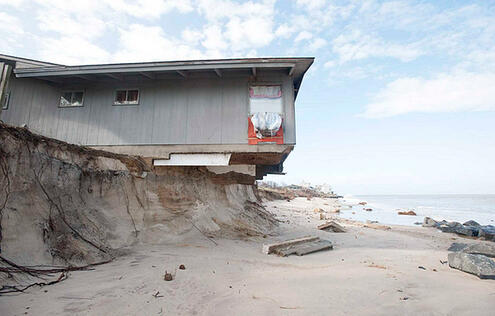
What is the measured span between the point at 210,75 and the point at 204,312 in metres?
8.37

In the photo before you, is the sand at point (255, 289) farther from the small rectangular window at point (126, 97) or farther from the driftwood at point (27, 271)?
the small rectangular window at point (126, 97)

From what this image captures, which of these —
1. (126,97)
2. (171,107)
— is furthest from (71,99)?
(171,107)

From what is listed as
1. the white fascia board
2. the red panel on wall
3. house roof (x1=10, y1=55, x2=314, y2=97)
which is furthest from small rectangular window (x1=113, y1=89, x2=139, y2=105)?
the red panel on wall

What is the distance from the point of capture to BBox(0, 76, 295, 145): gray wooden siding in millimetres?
9422

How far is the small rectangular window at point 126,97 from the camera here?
10047 mm

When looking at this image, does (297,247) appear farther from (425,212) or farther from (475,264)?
(425,212)

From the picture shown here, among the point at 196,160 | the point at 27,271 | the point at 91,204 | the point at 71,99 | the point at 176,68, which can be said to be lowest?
the point at 27,271

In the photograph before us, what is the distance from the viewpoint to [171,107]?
9805mm

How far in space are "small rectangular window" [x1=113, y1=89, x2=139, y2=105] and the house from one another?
0.14 ft

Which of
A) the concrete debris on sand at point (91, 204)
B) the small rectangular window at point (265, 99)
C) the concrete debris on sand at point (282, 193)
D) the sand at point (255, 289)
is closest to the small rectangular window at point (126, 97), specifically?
the concrete debris on sand at point (91, 204)

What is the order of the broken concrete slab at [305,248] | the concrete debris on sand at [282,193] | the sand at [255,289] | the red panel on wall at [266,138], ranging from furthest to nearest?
the concrete debris on sand at [282,193], the red panel on wall at [266,138], the broken concrete slab at [305,248], the sand at [255,289]

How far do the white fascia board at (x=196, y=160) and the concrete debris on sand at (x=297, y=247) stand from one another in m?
3.39

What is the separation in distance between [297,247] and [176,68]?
25.5ft

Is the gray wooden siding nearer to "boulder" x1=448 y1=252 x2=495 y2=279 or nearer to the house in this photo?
the house
